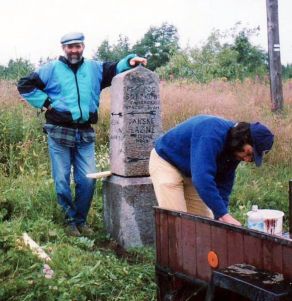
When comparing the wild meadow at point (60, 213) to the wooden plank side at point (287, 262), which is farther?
the wild meadow at point (60, 213)

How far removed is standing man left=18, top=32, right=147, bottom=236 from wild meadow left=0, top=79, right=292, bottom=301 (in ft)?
1.22

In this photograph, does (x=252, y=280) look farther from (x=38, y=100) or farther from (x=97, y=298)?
(x=38, y=100)

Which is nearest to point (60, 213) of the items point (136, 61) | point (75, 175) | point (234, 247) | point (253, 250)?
point (75, 175)

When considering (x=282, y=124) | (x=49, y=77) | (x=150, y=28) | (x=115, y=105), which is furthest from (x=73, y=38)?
(x=150, y=28)

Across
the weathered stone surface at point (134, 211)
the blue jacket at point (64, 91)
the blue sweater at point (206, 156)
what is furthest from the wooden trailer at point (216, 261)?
the blue jacket at point (64, 91)

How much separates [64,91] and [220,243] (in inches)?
109

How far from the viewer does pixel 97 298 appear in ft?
12.7

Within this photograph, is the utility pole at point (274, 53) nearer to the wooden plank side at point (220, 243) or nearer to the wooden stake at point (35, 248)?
the wooden stake at point (35, 248)

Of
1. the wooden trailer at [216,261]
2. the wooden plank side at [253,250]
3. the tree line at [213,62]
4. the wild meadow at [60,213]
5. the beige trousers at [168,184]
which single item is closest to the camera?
the wooden trailer at [216,261]

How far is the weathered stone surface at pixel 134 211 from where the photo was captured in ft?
16.8

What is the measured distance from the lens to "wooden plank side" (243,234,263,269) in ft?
9.05

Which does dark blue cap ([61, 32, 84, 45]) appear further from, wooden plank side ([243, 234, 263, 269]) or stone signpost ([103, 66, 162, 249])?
wooden plank side ([243, 234, 263, 269])

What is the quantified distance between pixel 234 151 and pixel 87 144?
7.06ft

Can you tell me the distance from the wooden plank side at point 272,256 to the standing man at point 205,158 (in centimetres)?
65
